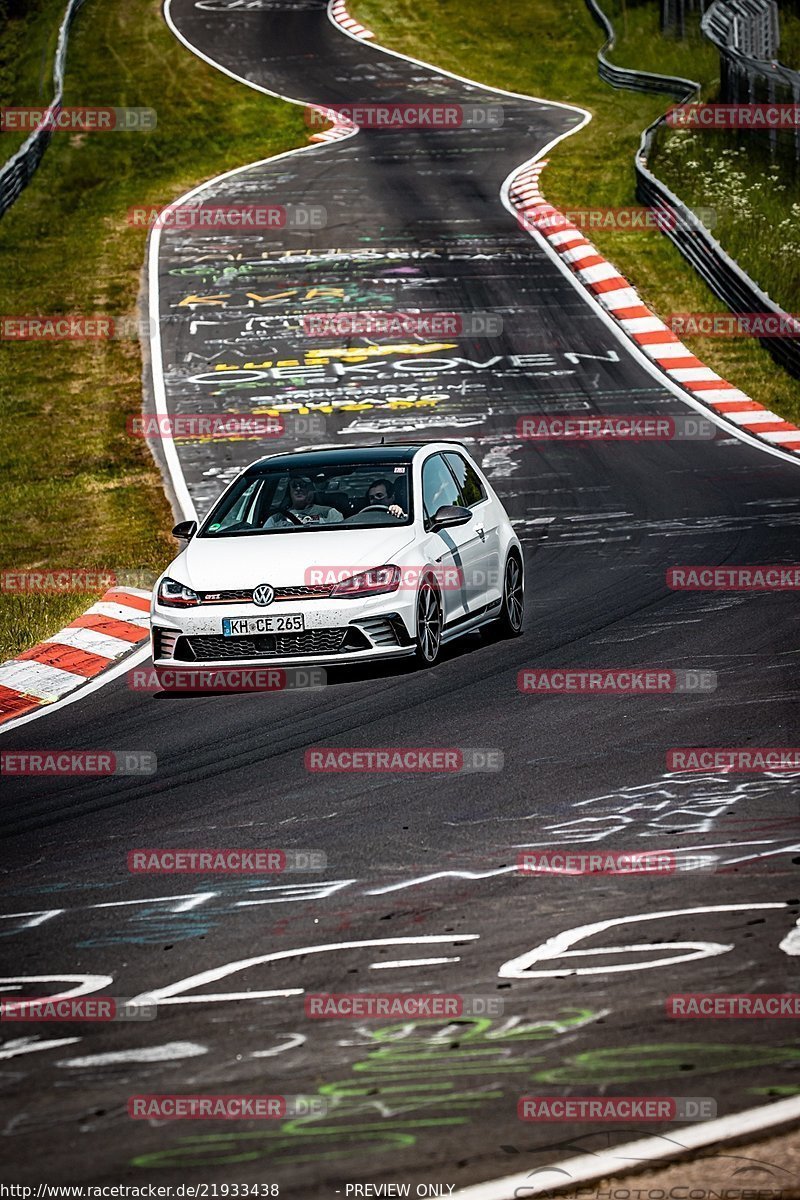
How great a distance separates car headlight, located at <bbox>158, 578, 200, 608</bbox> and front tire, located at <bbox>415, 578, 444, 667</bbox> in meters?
1.43

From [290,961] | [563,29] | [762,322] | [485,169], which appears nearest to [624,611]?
[290,961]

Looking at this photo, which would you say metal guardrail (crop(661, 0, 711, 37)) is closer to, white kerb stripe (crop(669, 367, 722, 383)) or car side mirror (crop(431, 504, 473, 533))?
white kerb stripe (crop(669, 367, 722, 383))

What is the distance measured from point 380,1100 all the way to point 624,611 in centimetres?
835

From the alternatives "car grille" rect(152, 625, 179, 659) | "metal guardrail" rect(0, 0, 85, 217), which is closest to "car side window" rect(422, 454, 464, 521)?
"car grille" rect(152, 625, 179, 659)

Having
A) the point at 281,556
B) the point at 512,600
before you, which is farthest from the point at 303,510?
the point at 512,600

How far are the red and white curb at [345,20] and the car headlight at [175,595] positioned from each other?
42916mm

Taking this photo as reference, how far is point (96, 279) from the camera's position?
30422 millimetres

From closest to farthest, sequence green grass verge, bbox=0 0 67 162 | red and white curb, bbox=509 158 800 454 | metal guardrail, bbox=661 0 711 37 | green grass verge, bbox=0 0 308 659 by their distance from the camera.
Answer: green grass verge, bbox=0 0 308 659 → red and white curb, bbox=509 158 800 454 → green grass verge, bbox=0 0 67 162 → metal guardrail, bbox=661 0 711 37

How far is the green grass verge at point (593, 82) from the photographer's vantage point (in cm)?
2562

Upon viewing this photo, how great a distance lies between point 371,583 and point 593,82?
3674cm

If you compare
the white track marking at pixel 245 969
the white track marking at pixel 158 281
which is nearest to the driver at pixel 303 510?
the white track marking at pixel 158 281

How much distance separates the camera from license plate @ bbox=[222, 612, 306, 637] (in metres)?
11.2

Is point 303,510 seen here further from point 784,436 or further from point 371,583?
point 784,436

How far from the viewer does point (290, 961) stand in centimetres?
630
